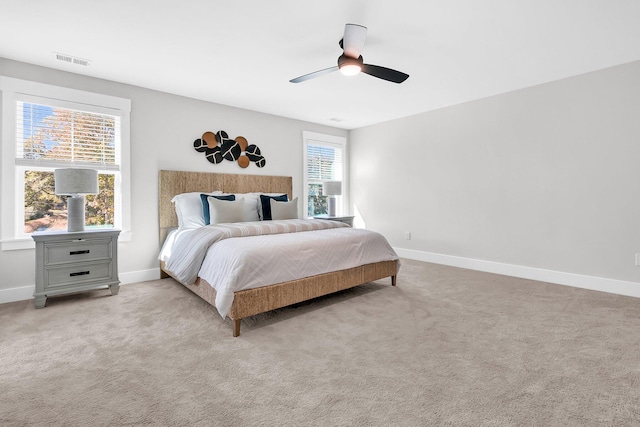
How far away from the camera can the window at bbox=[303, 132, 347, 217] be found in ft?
19.1

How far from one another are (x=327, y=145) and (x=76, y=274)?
4.41 m

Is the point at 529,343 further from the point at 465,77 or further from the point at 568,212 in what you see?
the point at 465,77

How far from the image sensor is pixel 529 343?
2271 mm

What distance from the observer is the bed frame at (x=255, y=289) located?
2.47m

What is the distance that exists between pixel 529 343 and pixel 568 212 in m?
2.30

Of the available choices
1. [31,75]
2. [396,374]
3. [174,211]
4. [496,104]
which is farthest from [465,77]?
[31,75]

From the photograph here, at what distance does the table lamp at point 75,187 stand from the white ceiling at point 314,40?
46.1 inches

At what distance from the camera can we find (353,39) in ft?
8.46

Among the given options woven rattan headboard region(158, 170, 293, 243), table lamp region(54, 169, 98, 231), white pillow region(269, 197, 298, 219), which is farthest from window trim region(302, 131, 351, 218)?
table lamp region(54, 169, 98, 231)

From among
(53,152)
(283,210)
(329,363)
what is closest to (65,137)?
(53,152)

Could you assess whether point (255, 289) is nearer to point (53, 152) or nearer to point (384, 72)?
point (384, 72)

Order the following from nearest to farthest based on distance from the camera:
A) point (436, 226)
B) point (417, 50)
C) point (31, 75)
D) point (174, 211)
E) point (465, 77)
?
point (417, 50), point (31, 75), point (465, 77), point (174, 211), point (436, 226)

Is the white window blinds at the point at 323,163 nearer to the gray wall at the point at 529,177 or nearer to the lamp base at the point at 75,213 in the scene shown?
the gray wall at the point at 529,177

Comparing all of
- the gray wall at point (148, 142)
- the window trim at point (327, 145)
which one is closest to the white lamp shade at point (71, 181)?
the gray wall at point (148, 142)
